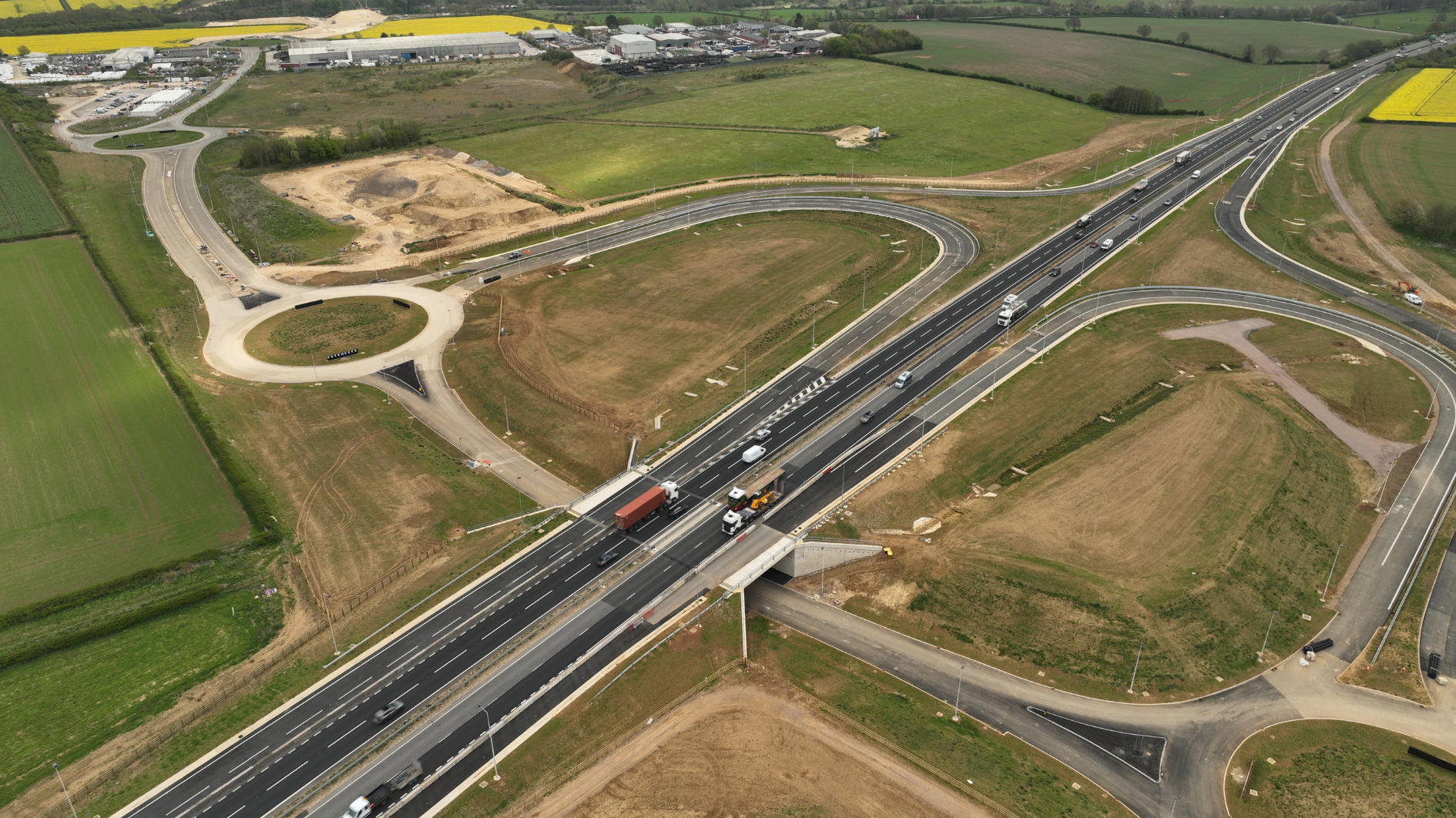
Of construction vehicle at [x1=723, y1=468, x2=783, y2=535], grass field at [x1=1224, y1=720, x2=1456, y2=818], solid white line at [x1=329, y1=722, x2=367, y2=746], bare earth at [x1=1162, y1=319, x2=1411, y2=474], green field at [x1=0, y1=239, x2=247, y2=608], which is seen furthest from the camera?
bare earth at [x1=1162, y1=319, x2=1411, y2=474]

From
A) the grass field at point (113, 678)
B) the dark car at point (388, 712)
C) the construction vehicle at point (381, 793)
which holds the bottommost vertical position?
the construction vehicle at point (381, 793)

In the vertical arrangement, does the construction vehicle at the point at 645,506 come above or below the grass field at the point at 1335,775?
above

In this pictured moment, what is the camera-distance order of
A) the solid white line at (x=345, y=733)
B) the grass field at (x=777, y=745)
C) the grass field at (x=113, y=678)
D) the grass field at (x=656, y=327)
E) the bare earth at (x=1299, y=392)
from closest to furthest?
the grass field at (x=777, y=745) → the grass field at (x=113, y=678) → the solid white line at (x=345, y=733) → the bare earth at (x=1299, y=392) → the grass field at (x=656, y=327)

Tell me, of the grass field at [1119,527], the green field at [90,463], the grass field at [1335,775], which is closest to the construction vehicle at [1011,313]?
the grass field at [1119,527]

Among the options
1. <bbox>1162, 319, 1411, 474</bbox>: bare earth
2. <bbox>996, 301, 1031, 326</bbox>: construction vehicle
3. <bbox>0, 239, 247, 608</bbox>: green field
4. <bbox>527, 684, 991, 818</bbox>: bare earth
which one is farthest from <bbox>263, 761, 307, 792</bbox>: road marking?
<bbox>1162, 319, 1411, 474</bbox>: bare earth

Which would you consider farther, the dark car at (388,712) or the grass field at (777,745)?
the dark car at (388,712)

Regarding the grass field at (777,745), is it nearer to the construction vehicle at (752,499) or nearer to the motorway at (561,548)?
the motorway at (561,548)

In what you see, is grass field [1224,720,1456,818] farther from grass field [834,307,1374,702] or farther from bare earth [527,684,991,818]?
bare earth [527,684,991,818]

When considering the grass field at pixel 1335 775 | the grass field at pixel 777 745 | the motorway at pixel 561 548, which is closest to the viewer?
the grass field at pixel 777 745
